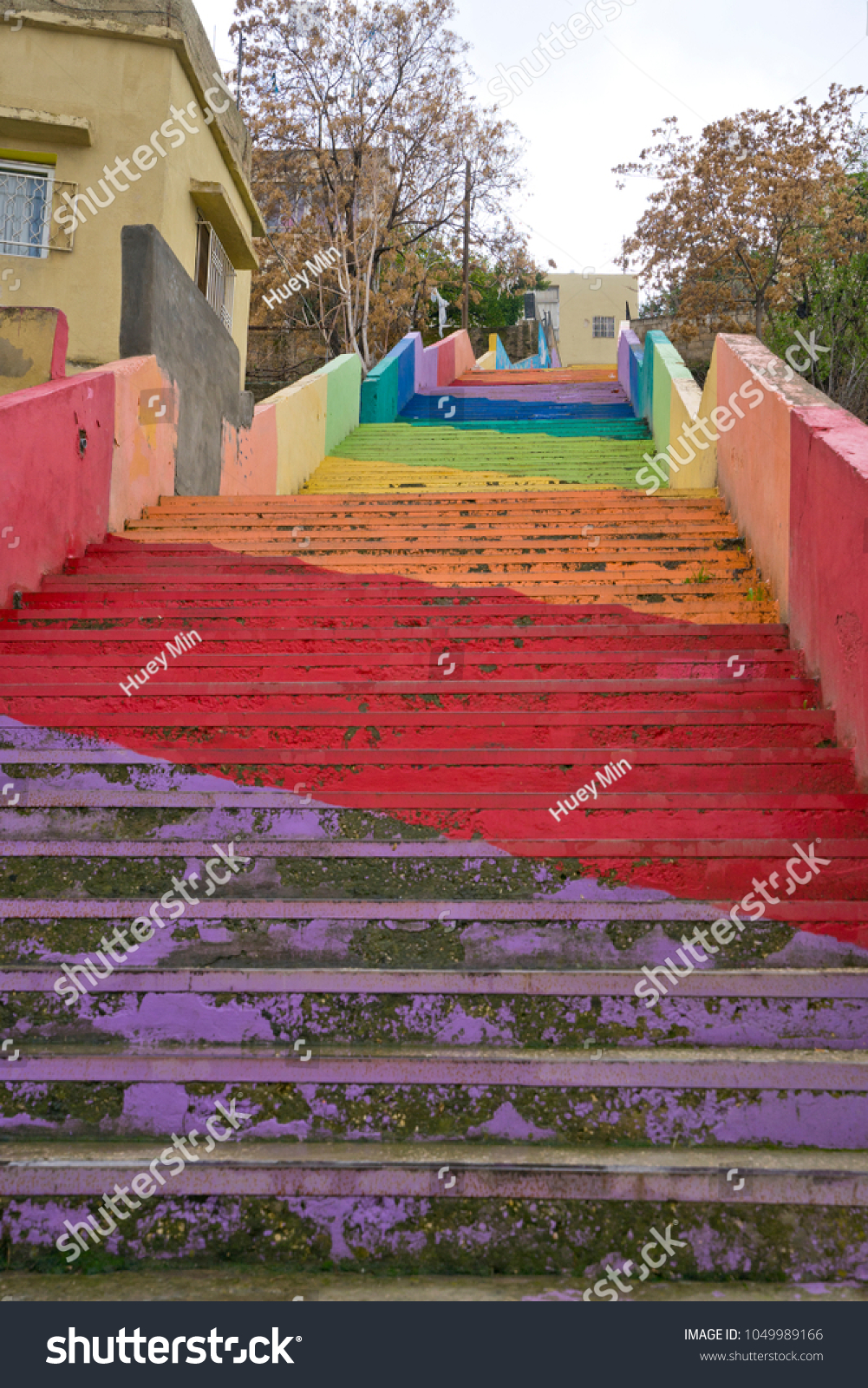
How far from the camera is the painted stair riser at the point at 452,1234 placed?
7.03 feet

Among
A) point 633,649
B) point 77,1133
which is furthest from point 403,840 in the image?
point 633,649

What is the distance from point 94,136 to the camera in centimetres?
783

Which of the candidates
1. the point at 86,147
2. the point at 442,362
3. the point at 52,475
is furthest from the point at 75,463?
the point at 442,362

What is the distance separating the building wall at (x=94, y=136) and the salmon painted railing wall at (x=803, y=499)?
4677mm

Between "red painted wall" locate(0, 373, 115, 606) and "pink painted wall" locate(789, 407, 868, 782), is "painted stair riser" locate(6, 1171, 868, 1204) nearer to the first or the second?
"pink painted wall" locate(789, 407, 868, 782)

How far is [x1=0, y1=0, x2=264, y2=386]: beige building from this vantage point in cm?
769

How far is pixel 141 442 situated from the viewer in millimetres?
6090

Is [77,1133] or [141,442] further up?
[141,442]

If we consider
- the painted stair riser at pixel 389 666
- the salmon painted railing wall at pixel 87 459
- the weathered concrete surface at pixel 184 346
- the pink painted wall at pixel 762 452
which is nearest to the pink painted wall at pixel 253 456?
the salmon painted railing wall at pixel 87 459

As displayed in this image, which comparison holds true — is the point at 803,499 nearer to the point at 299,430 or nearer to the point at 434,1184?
the point at 434,1184

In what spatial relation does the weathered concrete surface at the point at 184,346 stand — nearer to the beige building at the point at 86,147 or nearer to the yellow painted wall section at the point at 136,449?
the yellow painted wall section at the point at 136,449

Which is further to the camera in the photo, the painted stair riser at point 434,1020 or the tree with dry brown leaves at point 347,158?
the tree with dry brown leaves at point 347,158

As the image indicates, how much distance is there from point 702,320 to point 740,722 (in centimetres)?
1683

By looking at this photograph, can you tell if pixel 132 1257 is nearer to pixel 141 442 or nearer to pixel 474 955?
→ pixel 474 955
